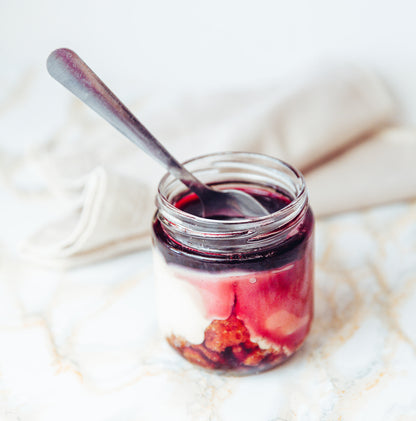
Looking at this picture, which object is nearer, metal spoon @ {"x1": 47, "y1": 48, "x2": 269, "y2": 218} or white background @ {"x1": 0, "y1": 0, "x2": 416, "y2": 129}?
metal spoon @ {"x1": 47, "y1": 48, "x2": 269, "y2": 218}

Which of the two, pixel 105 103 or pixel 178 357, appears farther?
pixel 178 357

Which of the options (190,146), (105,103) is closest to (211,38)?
(190,146)

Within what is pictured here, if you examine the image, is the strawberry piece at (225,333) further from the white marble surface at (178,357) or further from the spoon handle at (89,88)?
the spoon handle at (89,88)

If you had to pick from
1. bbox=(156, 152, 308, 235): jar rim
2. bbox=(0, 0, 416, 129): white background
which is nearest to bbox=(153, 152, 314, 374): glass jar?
bbox=(156, 152, 308, 235): jar rim

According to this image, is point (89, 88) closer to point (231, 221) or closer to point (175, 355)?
point (231, 221)

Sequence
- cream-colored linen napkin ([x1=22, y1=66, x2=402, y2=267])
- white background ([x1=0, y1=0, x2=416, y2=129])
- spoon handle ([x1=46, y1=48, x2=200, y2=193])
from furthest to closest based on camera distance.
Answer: white background ([x1=0, y1=0, x2=416, y2=129]) → cream-colored linen napkin ([x1=22, y1=66, x2=402, y2=267]) → spoon handle ([x1=46, y1=48, x2=200, y2=193])

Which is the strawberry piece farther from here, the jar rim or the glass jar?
the jar rim

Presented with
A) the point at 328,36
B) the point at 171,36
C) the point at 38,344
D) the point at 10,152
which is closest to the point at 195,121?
the point at 171,36
